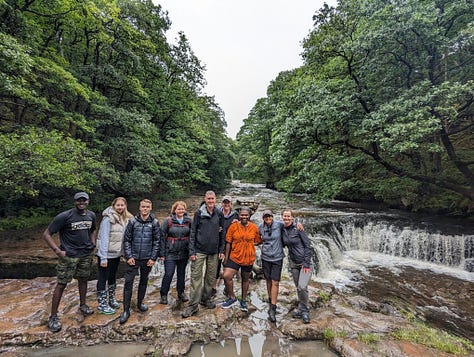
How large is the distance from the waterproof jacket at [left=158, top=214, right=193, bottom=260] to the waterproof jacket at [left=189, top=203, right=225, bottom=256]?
0.20 m

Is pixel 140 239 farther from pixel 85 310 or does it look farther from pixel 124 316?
pixel 85 310

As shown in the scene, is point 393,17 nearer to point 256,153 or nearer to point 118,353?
point 118,353

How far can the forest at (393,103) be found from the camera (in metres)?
7.98

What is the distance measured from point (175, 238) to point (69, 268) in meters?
1.59

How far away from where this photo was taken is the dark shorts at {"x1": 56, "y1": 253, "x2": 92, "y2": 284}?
130 inches

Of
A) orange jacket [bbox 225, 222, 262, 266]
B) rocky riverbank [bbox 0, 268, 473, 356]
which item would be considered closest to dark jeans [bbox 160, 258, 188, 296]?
rocky riverbank [bbox 0, 268, 473, 356]

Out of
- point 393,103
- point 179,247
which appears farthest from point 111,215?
point 393,103

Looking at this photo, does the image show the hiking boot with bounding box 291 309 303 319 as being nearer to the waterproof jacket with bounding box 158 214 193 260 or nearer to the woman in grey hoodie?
the waterproof jacket with bounding box 158 214 193 260

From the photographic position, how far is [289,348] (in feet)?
10.7

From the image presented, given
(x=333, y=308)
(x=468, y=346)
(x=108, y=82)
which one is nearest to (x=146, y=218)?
(x=333, y=308)

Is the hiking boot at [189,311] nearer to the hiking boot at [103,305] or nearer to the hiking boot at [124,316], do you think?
the hiking boot at [124,316]

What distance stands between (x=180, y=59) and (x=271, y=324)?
16616 millimetres

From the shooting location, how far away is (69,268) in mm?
3354

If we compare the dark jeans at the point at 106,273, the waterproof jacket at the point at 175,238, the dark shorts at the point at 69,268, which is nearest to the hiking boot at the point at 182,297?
the waterproof jacket at the point at 175,238
